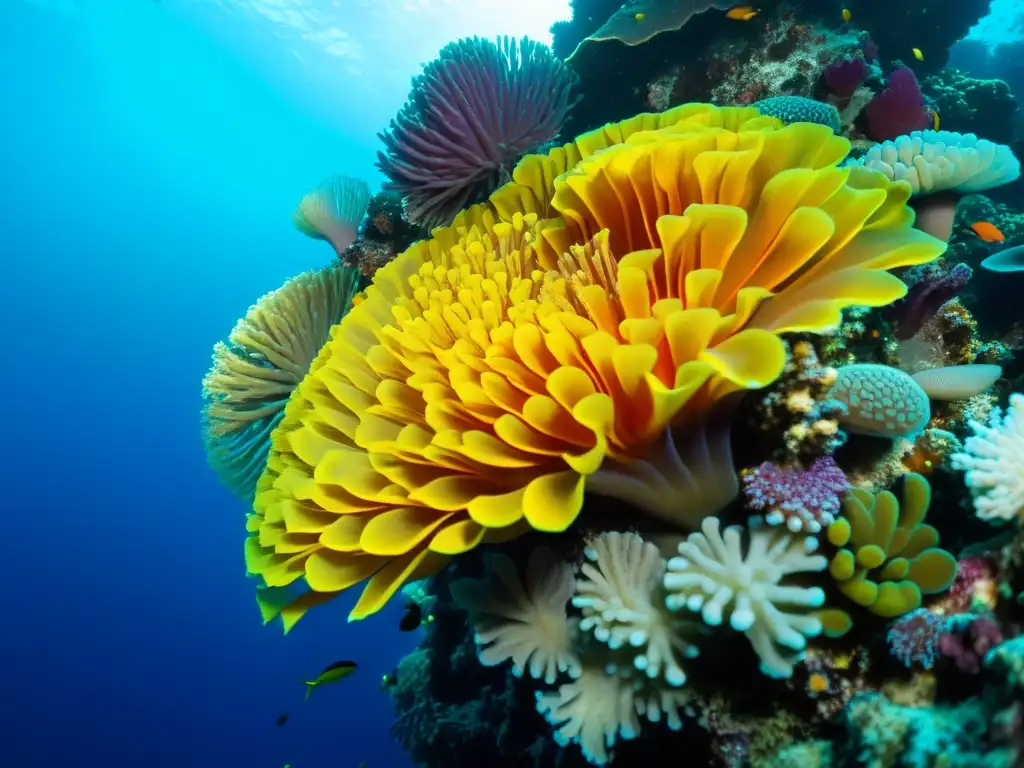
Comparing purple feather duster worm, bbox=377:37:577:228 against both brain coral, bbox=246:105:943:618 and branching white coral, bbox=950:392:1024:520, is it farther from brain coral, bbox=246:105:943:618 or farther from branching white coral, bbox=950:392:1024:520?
branching white coral, bbox=950:392:1024:520

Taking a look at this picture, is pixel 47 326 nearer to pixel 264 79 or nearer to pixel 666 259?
pixel 264 79

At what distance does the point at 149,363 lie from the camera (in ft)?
233

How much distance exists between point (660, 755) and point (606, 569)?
1.07 metres

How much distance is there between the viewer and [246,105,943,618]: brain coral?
56.4 inches

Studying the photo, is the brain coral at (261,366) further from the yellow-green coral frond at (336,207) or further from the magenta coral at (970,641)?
the magenta coral at (970,641)

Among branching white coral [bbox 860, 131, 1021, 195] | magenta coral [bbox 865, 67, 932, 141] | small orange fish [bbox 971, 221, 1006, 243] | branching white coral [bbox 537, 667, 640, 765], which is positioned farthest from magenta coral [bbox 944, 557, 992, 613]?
magenta coral [bbox 865, 67, 932, 141]

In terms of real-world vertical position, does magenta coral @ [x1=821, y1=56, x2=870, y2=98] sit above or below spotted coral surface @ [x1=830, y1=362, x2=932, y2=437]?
above

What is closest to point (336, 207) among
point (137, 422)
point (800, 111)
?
point (800, 111)

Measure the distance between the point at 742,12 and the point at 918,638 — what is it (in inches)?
224

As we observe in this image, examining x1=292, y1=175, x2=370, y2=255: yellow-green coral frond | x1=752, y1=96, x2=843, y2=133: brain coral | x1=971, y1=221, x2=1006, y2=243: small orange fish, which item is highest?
x1=292, y1=175, x2=370, y2=255: yellow-green coral frond

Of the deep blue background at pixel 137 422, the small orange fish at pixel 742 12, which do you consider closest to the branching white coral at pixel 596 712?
the small orange fish at pixel 742 12

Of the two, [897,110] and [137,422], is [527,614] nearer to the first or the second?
[897,110]

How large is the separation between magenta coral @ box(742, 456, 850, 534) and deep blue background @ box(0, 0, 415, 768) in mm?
38312

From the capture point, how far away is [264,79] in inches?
2899
